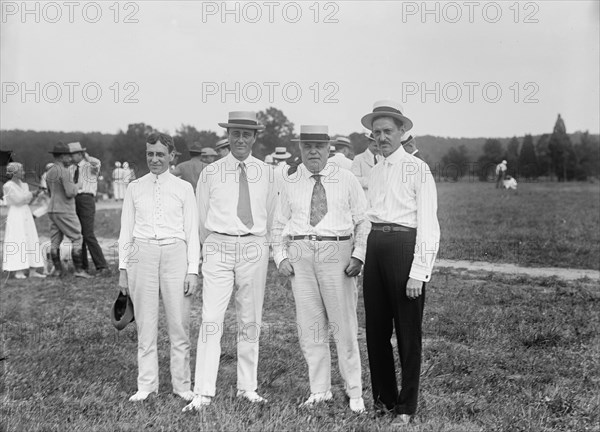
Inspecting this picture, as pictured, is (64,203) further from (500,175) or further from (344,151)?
(500,175)

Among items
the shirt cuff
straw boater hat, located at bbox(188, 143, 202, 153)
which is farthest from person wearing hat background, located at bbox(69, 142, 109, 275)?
the shirt cuff

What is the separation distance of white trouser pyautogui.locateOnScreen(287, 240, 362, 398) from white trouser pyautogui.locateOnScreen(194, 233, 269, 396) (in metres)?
0.30

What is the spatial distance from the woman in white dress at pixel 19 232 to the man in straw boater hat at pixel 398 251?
782 cm

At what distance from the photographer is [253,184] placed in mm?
4695

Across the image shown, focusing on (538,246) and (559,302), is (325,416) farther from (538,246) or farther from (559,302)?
(538,246)

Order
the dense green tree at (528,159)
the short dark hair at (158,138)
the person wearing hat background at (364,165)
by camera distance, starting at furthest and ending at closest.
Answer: the dense green tree at (528,159) < the person wearing hat background at (364,165) < the short dark hair at (158,138)

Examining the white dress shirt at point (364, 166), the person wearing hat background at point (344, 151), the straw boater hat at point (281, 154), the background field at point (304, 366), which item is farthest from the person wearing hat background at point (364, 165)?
the straw boater hat at point (281, 154)

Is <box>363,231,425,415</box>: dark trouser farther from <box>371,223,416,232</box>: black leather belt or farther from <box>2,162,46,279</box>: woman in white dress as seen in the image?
<box>2,162,46,279</box>: woman in white dress

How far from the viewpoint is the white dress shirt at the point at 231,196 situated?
15.0 ft

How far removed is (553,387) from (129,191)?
12.3ft

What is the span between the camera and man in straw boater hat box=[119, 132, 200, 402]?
4547 mm

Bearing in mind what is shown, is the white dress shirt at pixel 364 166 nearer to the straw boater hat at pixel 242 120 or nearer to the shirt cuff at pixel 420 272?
the straw boater hat at pixel 242 120

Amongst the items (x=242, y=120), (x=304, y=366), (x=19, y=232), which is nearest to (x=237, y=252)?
(x=242, y=120)

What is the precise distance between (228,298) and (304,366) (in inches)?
50.1
